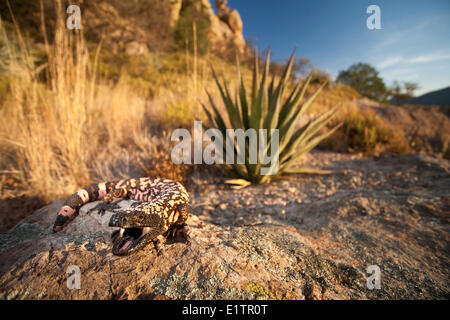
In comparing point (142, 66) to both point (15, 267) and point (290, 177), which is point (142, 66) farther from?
point (15, 267)

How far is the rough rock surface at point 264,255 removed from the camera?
99 centimetres

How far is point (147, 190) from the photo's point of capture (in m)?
2.10

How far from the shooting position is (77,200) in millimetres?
1876

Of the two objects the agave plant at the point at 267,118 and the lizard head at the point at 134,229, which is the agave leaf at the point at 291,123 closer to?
the agave plant at the point at 267,118

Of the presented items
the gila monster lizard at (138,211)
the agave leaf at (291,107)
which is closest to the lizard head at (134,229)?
the gila monster lizard at (138,211)

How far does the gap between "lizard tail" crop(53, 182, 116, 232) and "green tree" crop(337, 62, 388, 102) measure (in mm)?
20658

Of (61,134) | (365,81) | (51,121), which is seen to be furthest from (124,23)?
(365,81)

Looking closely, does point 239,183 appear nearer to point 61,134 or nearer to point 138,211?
point 138,211

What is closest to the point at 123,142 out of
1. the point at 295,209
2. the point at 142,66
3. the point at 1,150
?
the point at 1,150

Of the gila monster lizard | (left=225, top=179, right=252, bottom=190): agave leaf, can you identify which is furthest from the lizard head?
(left=225, top=179, right=252, bottom=190): agave leaf

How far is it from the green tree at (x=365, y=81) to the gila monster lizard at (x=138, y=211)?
20413 millimetres

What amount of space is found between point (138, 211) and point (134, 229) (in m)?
0.22
